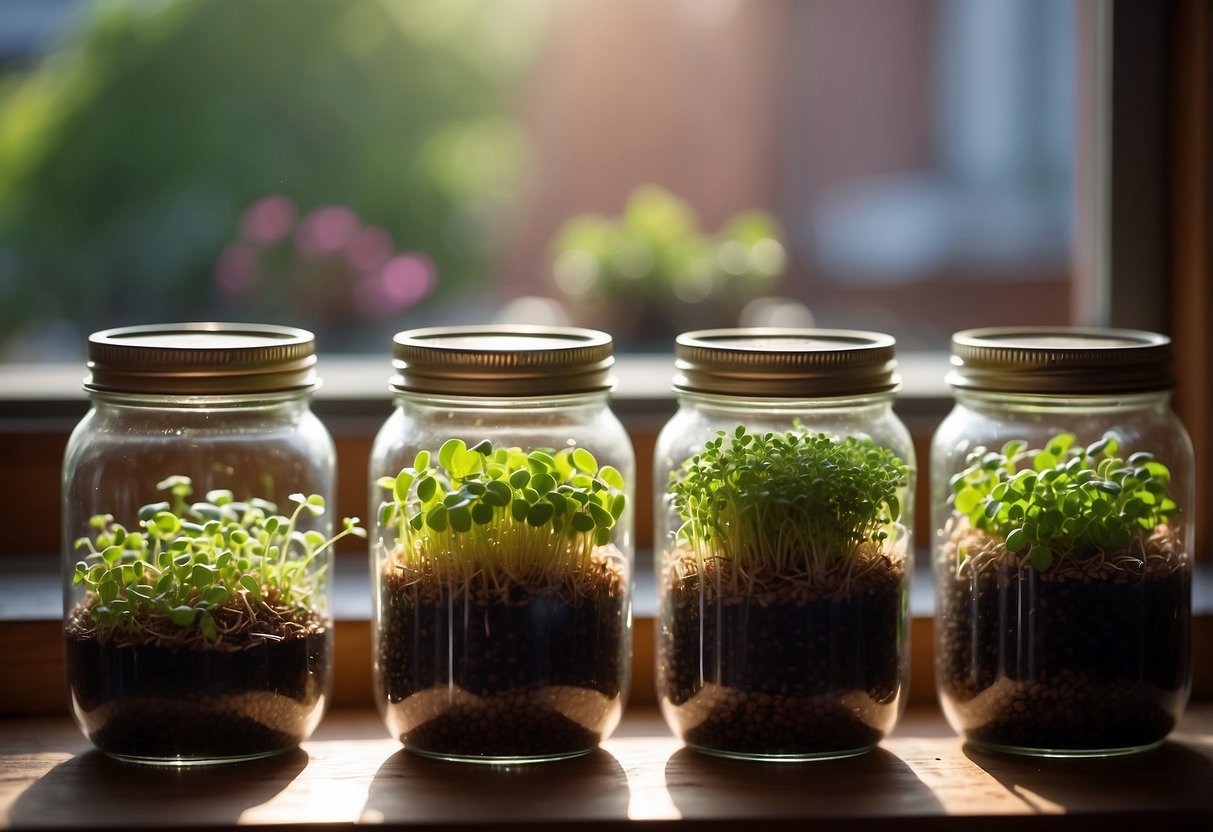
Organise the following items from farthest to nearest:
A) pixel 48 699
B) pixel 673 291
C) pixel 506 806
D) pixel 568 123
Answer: pixel 568 123 < pixel 673 291 < pixel 48 699 < pixel 506 806

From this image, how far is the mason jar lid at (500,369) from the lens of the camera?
0.95m

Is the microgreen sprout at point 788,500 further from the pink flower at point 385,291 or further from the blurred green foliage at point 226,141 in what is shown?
the blurred green foliage at point 226,141

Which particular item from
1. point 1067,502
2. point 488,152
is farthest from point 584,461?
point 488,152

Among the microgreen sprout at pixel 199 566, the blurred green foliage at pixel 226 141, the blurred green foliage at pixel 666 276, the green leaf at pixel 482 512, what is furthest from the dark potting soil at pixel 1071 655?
the blurred green foliage at pixel 226 141

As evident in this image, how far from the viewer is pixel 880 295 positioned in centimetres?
610

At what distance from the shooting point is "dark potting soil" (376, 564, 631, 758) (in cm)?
93

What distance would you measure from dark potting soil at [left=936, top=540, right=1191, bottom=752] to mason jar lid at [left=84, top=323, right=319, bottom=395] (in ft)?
1.84

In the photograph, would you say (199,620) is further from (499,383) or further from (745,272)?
(745,272)

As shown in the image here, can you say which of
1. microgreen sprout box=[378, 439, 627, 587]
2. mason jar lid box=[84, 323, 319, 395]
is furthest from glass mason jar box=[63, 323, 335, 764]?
microgreen sprout box=[378, 439, 627, 587]

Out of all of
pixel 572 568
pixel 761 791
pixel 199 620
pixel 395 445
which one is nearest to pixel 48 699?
pixel 199 620

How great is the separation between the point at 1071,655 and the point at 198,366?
701 mm

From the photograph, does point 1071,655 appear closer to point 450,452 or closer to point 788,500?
point 788,500

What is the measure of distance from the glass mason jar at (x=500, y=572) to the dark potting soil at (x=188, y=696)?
8cm

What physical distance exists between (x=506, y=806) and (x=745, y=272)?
4.09ft
